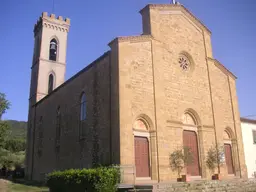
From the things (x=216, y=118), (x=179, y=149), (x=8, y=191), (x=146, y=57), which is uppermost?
(x=146, y=57)

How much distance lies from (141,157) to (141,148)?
528 millimetres

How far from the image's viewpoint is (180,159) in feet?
54.5

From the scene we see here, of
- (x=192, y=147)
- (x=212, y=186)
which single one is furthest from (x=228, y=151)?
(x=212, y=186)

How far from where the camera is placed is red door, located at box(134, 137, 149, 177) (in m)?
15.1

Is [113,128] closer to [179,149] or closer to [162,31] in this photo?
[179,149]

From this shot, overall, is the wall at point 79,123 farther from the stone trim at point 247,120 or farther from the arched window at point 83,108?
the stone trim at point 247,120

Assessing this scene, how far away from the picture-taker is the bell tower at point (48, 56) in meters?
32.7

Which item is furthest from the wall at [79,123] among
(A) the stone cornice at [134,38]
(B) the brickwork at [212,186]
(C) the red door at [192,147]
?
(C) the red door at [192,147]

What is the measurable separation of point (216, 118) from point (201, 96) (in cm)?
212

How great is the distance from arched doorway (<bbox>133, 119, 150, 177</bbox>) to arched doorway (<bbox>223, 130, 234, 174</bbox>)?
8.60 metres

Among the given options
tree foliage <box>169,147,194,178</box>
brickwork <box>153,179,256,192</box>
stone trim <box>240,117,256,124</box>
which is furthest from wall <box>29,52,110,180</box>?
stone trim <box>240,117,256,124</box>

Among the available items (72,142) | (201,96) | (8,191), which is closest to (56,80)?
(72,142)

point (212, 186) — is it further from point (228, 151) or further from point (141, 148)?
point (228, 151)

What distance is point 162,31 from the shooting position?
19.1 m
